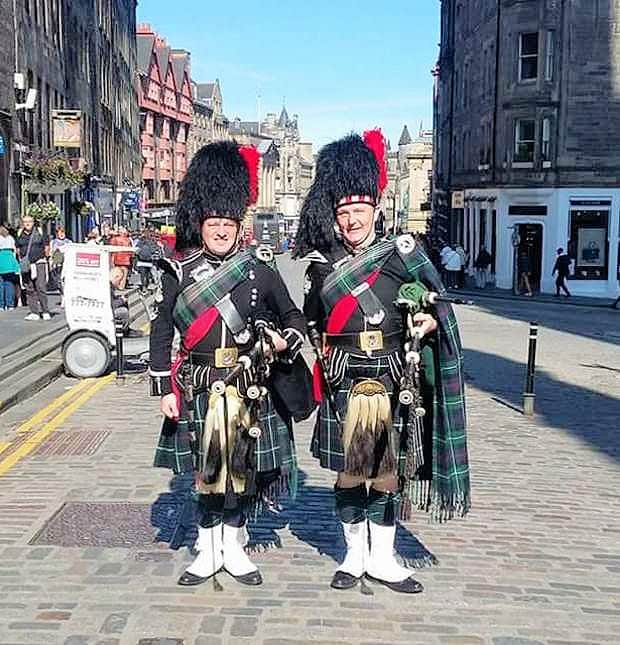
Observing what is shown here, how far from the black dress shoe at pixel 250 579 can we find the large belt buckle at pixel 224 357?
121 cm

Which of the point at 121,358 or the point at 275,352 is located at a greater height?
the point at 275,352

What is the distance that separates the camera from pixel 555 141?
116 ft

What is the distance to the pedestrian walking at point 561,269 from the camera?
32469mm

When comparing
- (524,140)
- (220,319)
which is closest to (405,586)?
(220,319)

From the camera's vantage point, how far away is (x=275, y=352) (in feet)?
16.4

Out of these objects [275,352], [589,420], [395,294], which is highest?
[395,294]

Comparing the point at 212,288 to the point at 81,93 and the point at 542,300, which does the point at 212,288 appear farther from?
the point at 81,93

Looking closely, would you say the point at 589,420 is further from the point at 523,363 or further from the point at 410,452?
the point at 410,452

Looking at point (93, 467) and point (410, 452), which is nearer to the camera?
point (410, 452)

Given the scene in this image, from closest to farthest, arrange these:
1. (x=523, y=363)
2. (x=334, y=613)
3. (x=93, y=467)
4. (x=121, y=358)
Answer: (x=334, y=613)
(x=93, y=467)
(x=121, y=358)
(x=523, y=363)

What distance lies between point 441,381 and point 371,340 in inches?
18.6

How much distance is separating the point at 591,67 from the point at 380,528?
33289 mm

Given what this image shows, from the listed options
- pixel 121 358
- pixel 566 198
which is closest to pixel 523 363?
pixel 121 358

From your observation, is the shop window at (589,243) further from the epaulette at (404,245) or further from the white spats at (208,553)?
the white spats at (208,553)
